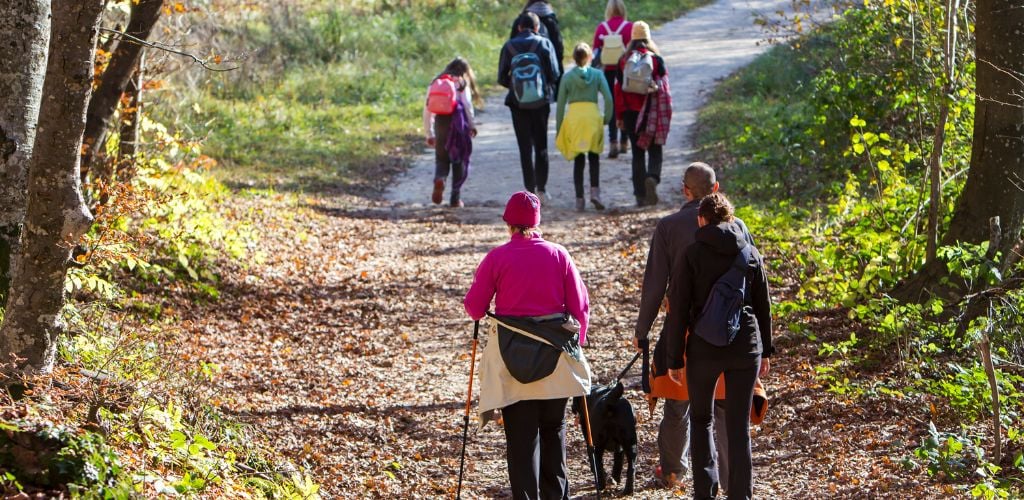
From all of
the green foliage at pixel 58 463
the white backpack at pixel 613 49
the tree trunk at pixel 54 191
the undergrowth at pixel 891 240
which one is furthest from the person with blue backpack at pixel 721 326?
the white backpack at pixel 613 49

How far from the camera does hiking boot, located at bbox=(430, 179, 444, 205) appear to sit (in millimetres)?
14453

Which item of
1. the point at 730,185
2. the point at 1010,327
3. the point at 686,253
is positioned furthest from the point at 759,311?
the point at 730,185

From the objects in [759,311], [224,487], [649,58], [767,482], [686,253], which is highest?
[649,58]

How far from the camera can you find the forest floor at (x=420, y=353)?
6.95m

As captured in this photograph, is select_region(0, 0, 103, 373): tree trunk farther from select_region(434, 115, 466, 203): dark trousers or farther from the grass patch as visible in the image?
select_region(434, 115, 466, 203): dark trousers

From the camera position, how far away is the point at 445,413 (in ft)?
26.9

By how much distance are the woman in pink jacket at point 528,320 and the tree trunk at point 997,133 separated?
12.0 feet

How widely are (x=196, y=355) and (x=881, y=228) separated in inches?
238

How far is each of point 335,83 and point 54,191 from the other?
17.0 metres

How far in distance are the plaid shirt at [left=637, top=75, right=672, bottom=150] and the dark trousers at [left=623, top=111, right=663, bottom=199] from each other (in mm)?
162

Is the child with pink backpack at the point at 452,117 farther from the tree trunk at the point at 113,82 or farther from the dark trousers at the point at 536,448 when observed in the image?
the dark trousers at the point at 536,448

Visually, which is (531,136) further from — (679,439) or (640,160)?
(679,439)

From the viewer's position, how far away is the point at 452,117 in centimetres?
1372

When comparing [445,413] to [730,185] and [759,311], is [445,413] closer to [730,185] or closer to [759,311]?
[759,311]
